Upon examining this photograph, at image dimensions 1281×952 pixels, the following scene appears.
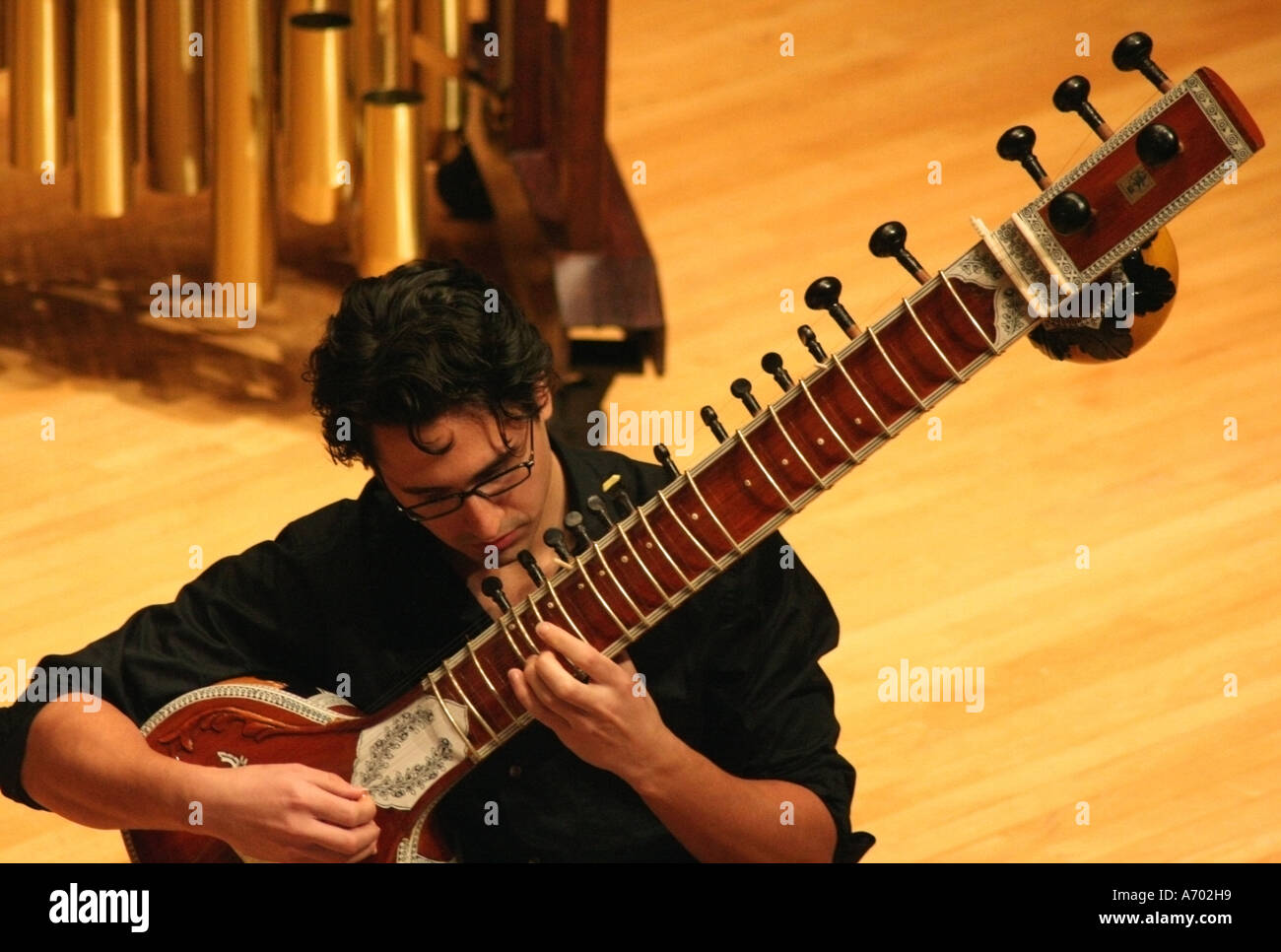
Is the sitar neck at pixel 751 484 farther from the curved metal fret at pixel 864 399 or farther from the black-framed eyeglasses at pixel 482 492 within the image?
the black-framed eyeglasses at pixel 482 492

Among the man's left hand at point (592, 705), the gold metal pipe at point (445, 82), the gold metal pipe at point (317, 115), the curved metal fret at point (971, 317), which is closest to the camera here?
the curved metal fret at point (971, 317)

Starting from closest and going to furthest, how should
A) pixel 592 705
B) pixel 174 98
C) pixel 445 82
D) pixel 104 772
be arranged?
1. pixel 592 705
2. pixel 104 772
3. pixel 174 98
4. pixel 445 82

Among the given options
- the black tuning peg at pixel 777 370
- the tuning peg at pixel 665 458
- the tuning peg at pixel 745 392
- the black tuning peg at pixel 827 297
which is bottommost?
the tuning peg at pixel 665 458

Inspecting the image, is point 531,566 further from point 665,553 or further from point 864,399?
point 864,399

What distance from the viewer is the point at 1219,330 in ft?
13.1

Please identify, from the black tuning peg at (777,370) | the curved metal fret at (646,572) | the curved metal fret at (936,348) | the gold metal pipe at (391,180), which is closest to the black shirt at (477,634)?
the curved metal fret at (646,572)

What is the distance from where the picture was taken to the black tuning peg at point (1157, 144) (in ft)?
5.26

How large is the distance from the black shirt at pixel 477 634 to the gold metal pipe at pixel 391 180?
167cm

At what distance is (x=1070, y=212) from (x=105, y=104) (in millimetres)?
2565

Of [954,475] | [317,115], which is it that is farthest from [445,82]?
[954,475]

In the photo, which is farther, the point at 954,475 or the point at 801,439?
the point at 954,475

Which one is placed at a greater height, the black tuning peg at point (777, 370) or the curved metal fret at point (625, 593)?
the black tuning peg at point (777, 370)

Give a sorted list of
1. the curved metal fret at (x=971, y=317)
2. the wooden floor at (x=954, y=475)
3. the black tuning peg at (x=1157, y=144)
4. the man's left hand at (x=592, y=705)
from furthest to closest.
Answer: the wooden floor at (x=954, y=475) → the man's left hand at (x=592, y=705) → the curved metal fret at (x=971, y=317) → the black tuning peg at (x=1157, y=144)

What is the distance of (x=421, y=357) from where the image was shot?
1938 mm
